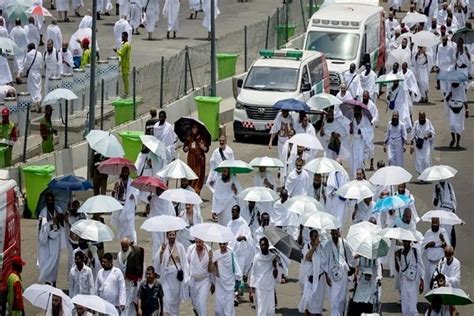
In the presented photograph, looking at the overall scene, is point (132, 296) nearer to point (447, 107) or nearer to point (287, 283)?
point (287, 283)

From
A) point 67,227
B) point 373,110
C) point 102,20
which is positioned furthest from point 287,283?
point 102,20

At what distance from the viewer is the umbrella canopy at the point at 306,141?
25859 millimetres

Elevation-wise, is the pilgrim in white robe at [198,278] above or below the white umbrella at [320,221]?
below

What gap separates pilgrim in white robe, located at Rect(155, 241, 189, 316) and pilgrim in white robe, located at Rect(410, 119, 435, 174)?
8.95 m

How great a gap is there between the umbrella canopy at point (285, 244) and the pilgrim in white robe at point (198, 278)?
2.83 ft

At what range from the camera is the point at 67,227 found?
72.8 ft

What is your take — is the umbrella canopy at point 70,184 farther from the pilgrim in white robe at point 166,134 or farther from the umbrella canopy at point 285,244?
the pilgrim in white robe at point 166,134

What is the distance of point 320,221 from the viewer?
2088cm

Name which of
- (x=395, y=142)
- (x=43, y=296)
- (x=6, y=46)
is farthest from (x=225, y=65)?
(x=43, y=296)

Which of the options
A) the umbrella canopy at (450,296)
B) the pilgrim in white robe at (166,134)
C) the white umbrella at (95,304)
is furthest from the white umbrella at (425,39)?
the white umbrella at (95,304)

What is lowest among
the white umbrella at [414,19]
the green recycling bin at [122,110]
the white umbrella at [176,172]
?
the green recycling bin at [122,110]

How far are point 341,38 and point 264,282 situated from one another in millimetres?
15929

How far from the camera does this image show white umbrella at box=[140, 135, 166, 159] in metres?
25.0

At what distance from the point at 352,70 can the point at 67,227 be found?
12758 mm
